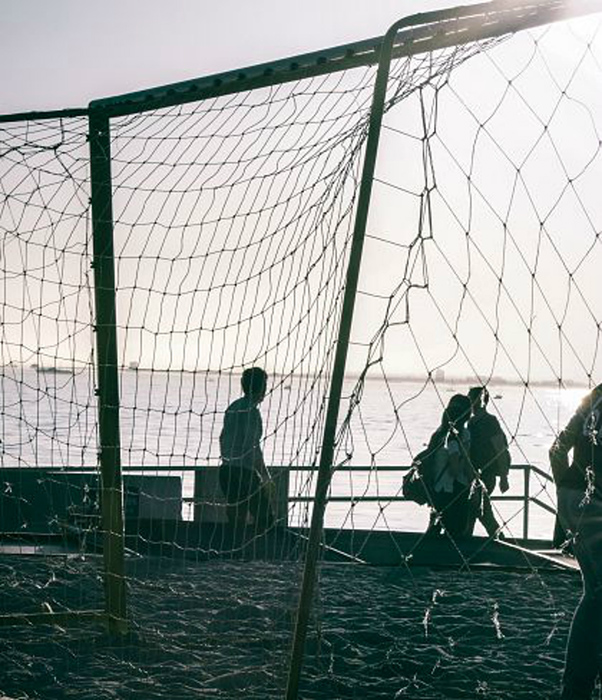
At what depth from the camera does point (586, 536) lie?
5.33 metres

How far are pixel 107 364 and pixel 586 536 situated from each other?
322 cm

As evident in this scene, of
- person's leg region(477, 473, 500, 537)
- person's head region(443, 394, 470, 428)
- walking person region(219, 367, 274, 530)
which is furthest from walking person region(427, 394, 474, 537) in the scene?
walking person region(219, 367, 274, 530)

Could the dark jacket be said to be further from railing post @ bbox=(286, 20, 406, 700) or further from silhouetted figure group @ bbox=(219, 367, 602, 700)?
railing post @ bbox=(286, 20, 406, 700)

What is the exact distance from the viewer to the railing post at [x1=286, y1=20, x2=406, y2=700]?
459cm

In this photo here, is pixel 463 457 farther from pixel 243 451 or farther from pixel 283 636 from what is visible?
pixel 283 636

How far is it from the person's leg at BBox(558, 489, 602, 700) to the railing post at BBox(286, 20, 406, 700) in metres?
1.37

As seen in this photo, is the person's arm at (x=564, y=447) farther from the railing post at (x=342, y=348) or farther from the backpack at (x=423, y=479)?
the backpack at (x=423, y=479)

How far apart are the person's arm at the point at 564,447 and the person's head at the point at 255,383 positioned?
11.9 feet

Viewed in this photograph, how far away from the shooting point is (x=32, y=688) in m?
5.95

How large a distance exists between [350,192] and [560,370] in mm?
1350

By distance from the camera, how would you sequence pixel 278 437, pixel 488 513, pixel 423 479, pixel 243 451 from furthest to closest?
1. pixel 278 437
2. pixel 488 513
3. pixel 423 479
4. pixel 243 451

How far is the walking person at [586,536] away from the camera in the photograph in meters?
5.27

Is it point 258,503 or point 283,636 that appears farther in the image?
point 258,503

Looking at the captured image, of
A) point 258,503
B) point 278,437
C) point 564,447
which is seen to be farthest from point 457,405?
point 278,437
